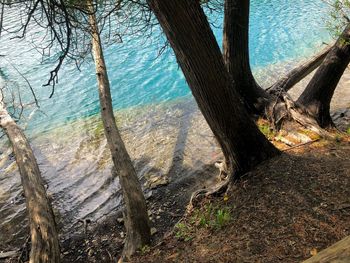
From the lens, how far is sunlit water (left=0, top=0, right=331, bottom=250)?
7.44 metres

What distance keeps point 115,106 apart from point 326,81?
22.9 ft

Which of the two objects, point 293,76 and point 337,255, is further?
point 293,76

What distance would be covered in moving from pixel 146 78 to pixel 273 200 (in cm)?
1001

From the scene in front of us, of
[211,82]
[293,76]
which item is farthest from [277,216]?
[293,76]

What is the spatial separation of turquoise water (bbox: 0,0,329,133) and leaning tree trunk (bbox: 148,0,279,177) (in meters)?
6.30

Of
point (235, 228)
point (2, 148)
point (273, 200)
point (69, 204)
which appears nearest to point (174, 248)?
point (235, 228)

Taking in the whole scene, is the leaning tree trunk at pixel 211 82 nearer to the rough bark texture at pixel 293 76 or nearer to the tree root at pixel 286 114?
the tree root at pixel 286 114

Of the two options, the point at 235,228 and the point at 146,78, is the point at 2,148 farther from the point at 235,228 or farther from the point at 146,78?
the point at 235,228

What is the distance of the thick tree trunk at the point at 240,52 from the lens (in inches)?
227

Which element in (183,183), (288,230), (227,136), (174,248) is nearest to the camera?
(288,230)

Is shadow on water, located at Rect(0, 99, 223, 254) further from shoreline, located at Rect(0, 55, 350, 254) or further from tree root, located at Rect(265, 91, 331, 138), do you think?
tree root, located at Rect(265, 91, 331, 138)

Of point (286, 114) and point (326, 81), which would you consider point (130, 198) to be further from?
point (326, 81)

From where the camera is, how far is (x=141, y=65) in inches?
583

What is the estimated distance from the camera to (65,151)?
924 centimetres
